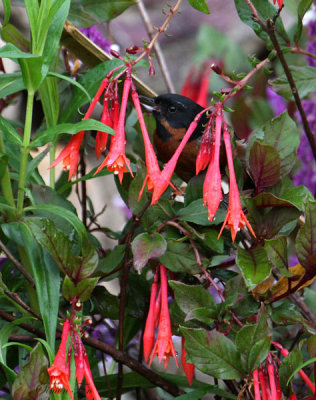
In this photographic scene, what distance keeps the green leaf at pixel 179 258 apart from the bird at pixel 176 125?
8.5 inches

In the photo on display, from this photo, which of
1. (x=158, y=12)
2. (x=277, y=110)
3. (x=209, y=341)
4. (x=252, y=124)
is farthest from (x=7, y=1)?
(x=158, y=12)

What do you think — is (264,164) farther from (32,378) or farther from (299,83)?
(32,378)

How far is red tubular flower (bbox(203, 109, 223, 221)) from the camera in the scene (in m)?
0.65

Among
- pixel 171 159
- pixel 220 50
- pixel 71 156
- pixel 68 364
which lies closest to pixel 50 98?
pixel 71 156

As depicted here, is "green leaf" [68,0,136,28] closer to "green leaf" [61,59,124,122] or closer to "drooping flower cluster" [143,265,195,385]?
"green leaf" [61,59,124,122]

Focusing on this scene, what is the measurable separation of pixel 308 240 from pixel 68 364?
287 millimetres

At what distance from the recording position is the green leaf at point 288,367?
68 cm

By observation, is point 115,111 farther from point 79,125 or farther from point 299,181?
point 299,181

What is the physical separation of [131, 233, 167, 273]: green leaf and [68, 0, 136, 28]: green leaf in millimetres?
386

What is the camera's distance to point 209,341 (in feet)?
2.27

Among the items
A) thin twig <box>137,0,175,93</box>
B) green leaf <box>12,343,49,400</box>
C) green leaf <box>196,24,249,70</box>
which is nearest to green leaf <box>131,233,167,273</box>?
green leaf <box>12,343,49,400</box>

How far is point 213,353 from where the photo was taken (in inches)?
27.4

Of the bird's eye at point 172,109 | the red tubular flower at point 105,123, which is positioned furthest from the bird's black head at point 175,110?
the red tubular flower at point 105,123

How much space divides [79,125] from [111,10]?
0.33m
